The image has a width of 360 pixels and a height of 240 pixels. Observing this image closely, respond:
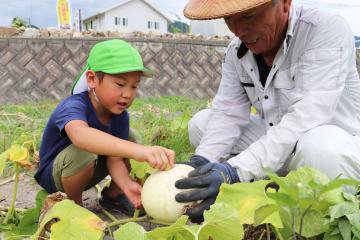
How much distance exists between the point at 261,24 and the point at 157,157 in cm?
62

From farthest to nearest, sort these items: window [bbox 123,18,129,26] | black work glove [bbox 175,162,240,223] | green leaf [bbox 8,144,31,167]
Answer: window [bbox 123,18,129,26], green leaf [bbox 8,144,31,167], black work glove [bbox 175,162,240,223]

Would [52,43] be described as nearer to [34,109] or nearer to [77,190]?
[34,109]

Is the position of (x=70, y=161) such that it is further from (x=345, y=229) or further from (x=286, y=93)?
(x=345, y=229)

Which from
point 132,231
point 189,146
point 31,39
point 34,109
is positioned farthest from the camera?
point 31,39

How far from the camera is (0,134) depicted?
385cm

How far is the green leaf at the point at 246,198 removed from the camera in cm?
124

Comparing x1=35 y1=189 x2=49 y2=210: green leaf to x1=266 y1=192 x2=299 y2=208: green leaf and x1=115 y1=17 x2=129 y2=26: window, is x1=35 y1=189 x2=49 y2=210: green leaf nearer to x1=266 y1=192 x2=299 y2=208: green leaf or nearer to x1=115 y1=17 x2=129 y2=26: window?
x1=266 y1=192 x2=299 y2=208: green leaf

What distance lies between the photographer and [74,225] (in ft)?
4.26

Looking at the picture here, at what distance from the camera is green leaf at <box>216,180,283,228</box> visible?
124 cm

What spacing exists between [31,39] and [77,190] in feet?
18.0

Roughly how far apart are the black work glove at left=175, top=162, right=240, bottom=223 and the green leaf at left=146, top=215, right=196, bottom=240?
35 cm

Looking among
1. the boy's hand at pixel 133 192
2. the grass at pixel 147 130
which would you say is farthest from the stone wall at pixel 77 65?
the boy's hand at pixel 133 192

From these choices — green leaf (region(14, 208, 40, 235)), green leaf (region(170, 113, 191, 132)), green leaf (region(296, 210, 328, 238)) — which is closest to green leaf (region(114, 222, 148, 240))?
green leaf (region(296, 210, 328, 238))

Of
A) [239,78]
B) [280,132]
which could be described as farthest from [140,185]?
[239,78]
